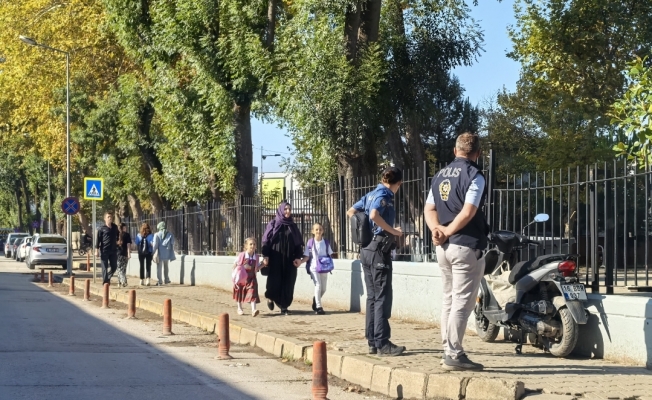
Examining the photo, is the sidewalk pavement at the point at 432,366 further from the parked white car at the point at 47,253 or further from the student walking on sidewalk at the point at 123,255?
the parked white car at the point at 47,253

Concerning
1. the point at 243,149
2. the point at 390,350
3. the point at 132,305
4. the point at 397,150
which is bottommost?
the point at 132,305

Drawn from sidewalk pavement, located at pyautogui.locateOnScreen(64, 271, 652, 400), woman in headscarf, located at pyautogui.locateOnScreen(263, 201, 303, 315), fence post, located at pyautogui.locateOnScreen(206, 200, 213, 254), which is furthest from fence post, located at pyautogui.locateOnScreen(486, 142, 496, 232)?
fence post, located at pyautogui.locateOnScreen(206, 200, 213, 254)

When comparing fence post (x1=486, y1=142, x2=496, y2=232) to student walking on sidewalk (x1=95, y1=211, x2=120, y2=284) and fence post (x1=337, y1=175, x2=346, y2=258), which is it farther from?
student walking on sidewalk (x1=95, y1=211, x2=120, y2=284)

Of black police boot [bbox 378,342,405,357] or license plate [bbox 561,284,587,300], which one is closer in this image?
license plate [bbox 561,284,587,300]

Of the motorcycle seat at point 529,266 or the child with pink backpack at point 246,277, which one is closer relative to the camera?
the motorcycle seat at point 529,266

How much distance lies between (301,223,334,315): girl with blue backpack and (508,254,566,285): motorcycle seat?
5567 millimetres

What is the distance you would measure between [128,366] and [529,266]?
4.39 metres

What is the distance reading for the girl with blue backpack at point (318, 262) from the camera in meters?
15.1

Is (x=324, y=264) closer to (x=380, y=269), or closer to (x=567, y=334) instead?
(x=380, y=269)

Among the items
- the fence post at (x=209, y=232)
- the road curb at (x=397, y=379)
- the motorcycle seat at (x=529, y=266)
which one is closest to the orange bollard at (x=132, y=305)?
the road curb at (x=397, y=379)

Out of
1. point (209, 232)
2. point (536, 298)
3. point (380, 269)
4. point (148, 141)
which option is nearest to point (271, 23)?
point (209, 232)

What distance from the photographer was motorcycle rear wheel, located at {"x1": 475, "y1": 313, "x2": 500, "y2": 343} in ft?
34.7

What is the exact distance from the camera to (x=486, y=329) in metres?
10.6

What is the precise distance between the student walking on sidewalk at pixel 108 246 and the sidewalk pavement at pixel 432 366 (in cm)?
1034
